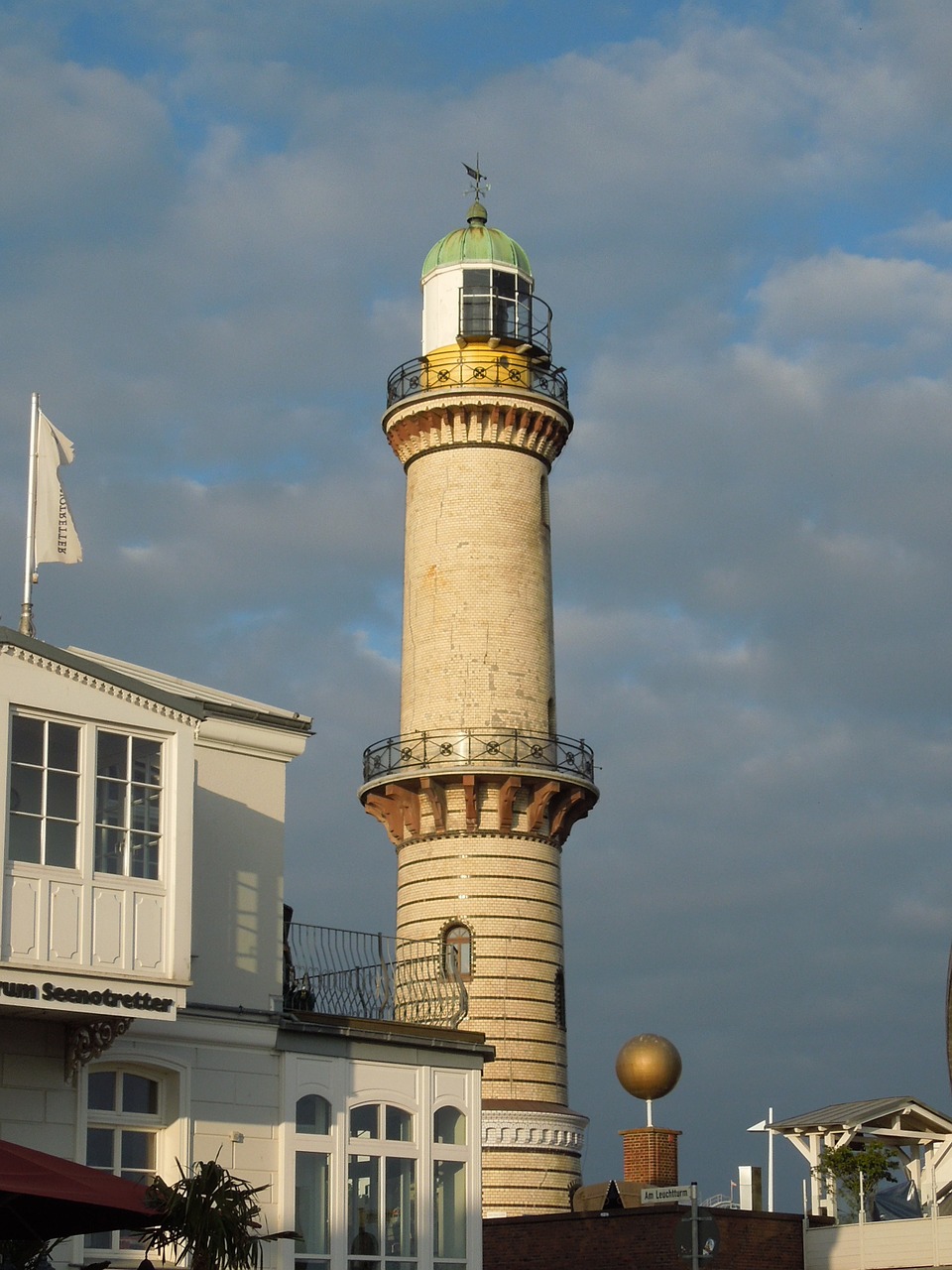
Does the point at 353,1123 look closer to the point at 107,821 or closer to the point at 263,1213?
the point at 263,1213

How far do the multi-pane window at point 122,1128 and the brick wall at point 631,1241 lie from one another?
12994 millimetres

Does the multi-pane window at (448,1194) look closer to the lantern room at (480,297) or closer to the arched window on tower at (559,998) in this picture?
the arched window on tower at (559,998)

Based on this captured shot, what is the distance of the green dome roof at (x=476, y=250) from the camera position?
4759 cm

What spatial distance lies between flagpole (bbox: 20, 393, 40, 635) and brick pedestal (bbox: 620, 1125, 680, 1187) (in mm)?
19560

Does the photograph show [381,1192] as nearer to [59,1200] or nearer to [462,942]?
[59,1200]

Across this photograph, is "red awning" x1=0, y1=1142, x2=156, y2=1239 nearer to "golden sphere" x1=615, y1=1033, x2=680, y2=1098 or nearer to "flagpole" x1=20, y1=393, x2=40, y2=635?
"flagpole" x1=20, y1=393, x2=40, y2=635

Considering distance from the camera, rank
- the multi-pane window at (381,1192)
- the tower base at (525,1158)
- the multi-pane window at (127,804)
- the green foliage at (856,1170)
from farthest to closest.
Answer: the tower base at (525,1158) < the green foliage at (856,1170) < the multi-pane window at (381,1192) < the multi-pane window at (127,804)

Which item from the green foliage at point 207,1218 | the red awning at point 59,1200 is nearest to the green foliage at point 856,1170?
the green foliage at point 207,1218

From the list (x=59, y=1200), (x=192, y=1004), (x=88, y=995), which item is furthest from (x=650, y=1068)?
(x=59, y=1200)

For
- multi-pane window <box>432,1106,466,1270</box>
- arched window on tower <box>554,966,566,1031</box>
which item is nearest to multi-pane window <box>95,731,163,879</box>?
multi-pane window <box>432,1106,466,1270</box>

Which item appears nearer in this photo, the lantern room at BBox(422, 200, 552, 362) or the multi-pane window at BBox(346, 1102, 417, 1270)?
the multi-pane window at BBox(346, 1102, 417, 1270)

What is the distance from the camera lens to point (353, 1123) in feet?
86.8

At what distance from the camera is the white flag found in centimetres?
2545

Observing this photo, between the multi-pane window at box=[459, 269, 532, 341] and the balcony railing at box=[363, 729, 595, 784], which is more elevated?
the multi-pane window at box=[459, 269, 532, 341]
